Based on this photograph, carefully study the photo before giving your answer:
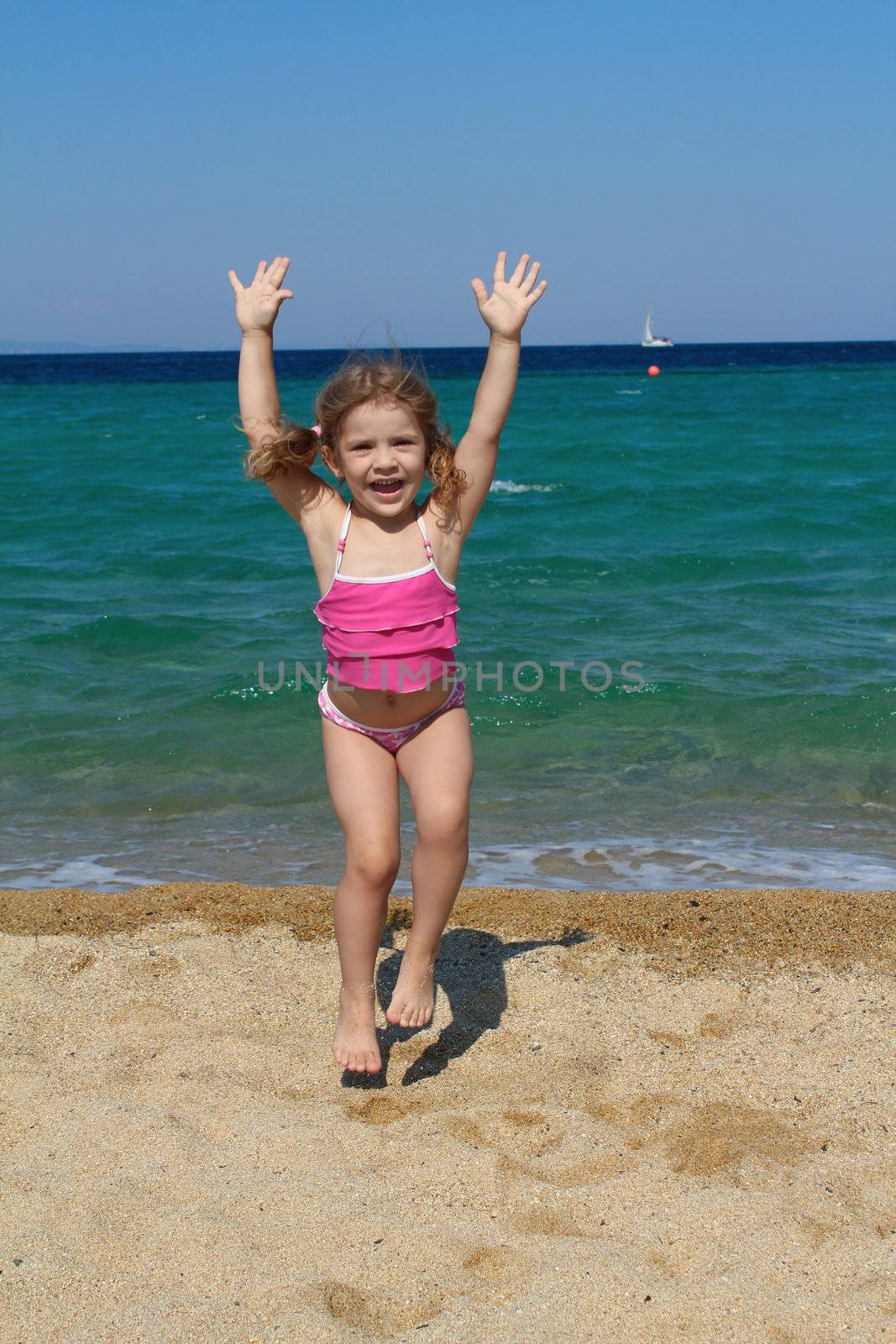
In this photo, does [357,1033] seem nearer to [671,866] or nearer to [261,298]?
[261,298]

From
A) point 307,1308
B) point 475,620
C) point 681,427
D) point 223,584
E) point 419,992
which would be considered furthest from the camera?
point 681,427

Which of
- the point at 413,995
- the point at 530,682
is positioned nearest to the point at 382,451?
the point at 413,995

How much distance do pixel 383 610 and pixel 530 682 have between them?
4454 mm

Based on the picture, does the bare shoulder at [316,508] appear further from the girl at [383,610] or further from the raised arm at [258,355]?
the raised arm at [258,355]

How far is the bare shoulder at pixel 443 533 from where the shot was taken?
3.18 meters

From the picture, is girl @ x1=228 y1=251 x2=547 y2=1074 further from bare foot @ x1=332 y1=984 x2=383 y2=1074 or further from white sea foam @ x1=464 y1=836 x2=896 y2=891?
white sea foam @ x1=464 y1=836 x2=896 y2=891

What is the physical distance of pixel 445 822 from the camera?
303cm

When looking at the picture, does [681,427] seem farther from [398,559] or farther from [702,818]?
[398,559]

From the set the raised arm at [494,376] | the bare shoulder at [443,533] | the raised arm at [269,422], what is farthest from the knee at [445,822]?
the raised arm at [269,422]

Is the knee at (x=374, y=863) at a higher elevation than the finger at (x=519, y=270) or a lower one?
lower

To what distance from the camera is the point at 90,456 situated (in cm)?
1970

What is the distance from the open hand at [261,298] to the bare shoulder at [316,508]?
14.5 inches

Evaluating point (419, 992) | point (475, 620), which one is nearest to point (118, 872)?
point (419, 992)

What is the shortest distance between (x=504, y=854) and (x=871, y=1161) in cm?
254
